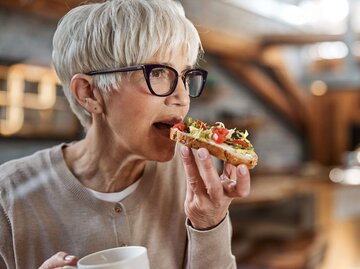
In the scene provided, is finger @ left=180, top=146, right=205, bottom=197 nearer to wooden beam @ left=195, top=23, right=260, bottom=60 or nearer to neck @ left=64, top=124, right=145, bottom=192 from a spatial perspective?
neck @ left=64, top=124, right=145, bottom=192

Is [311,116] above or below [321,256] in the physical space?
above

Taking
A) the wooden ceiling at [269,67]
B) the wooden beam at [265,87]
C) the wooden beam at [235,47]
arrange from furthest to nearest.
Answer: the wooden beam at [265,87]
the wooden ceiling at [269,67]
the wooden beam at [235,47]

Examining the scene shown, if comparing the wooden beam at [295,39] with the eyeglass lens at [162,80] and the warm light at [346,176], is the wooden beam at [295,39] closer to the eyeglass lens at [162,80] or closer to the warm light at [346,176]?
the warm light at [346,176]

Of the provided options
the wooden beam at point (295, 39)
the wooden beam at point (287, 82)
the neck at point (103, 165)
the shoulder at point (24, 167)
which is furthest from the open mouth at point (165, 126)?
the wooden beam at point (287, 82)

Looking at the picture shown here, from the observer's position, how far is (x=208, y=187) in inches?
27.7

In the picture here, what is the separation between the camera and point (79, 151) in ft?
2.99

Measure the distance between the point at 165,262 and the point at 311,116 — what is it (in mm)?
6803

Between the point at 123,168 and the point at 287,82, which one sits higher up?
the point at 287,82

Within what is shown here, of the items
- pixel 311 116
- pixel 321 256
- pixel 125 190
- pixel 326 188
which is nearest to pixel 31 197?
pixel 125 190

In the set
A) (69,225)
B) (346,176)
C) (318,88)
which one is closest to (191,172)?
(69,225)

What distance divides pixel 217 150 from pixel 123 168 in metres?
0.20

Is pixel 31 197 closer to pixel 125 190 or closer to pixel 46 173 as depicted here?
pixel 46 173

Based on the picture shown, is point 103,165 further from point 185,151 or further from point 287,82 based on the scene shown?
point 287,82

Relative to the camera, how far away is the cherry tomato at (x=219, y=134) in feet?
2.58
